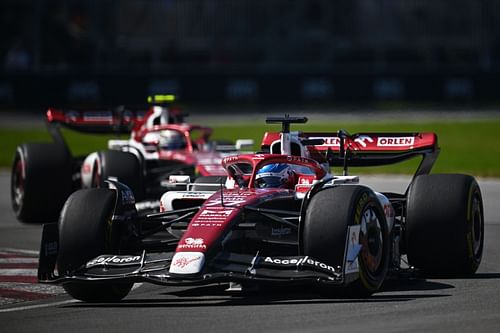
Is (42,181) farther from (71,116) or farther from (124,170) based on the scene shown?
(71,116)

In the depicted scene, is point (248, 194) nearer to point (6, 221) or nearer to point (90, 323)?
point (90, 323)

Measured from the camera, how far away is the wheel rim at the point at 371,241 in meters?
10.3

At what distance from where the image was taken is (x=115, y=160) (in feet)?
57.1

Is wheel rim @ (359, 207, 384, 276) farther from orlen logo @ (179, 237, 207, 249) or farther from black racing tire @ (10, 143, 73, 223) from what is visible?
black racing tire @ (10, 143, 73, 223)

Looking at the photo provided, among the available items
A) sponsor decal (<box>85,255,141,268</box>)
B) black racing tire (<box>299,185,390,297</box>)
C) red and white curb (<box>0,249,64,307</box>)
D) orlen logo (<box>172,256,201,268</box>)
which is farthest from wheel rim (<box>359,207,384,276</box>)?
red and white curb (<box>0,249,64,307</box>)

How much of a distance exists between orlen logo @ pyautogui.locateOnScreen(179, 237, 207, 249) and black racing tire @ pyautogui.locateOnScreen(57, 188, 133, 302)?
79 cm

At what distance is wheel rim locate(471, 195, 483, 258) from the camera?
11.7 meters

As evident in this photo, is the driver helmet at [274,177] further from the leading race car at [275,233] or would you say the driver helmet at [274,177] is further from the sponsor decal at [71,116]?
the sponsor decal at [71,116]

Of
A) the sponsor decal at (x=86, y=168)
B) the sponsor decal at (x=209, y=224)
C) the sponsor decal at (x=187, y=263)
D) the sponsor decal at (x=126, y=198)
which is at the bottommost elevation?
the sponsor decal at (x=86, y=168)

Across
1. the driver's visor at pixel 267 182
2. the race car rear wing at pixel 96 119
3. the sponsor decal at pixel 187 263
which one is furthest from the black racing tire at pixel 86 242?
the race car rear wing at pixel 96 119

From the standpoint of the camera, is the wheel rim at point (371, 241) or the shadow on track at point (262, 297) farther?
the wheel rim at point (371, 241)

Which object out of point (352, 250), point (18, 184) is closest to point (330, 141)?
point (352, 250)

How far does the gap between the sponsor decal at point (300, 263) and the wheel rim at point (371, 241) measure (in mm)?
437

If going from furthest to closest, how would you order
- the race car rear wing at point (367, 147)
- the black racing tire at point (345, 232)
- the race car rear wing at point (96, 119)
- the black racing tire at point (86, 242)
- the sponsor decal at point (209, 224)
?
the race car rear wing at point (96, 119) < the race car rear wing at point (367, 147) < the black racing tire at point (86, 242) < the sponsor decal at point (209, 224) < the black racing tire at point (345, 232)
